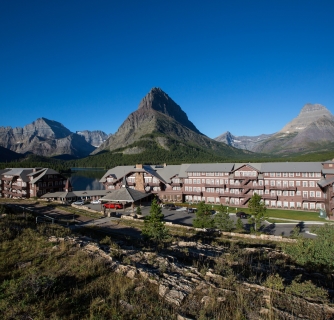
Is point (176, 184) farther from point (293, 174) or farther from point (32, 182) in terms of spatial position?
point (32, 182)

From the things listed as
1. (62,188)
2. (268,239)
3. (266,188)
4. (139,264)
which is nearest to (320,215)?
(266,188)

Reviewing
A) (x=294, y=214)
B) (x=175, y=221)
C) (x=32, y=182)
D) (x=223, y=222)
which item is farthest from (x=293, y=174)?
(x=32, y=182)

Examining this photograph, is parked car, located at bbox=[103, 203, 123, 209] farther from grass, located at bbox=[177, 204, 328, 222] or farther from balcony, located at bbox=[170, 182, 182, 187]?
grass, located at bbox=[177, 204, 328, 222]

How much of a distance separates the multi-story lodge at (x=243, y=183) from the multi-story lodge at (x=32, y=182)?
23.3m

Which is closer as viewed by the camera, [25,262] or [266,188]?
[25,262]

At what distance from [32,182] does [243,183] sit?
70645mm

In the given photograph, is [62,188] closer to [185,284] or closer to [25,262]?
[25,262]

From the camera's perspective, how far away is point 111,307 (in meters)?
9.88

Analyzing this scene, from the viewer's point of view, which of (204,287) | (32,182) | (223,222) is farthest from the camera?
(32,182)

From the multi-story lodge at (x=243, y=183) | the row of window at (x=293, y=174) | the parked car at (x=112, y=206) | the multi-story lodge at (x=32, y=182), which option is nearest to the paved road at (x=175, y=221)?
the parked car at (x=112, y=206)

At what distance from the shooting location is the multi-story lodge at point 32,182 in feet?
276

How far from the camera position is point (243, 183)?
228ft

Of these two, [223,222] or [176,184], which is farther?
[176,184]

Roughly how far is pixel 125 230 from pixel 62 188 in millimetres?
63008
